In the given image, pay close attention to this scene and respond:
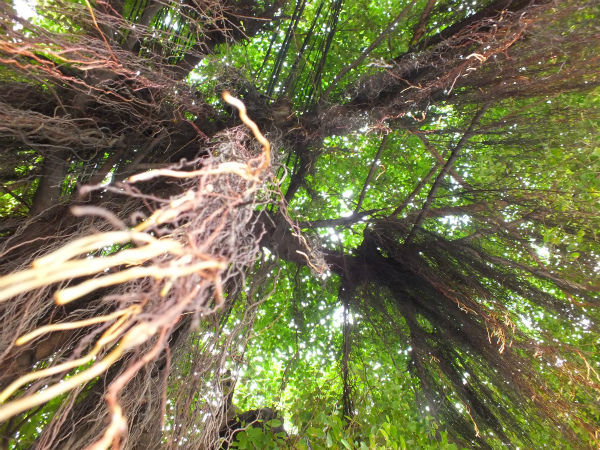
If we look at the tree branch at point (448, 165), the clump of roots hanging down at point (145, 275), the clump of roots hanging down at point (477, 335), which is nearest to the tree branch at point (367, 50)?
the tree branch at point (448, 165)

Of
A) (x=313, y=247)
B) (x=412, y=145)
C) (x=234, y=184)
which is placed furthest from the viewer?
(x=412, y=145)

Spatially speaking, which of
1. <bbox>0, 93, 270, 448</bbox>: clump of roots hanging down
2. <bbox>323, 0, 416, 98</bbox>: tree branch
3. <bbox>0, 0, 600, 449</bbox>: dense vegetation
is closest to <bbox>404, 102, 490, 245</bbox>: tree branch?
<bbox>0, 0, 600, 449</bbox>: dense vegetation

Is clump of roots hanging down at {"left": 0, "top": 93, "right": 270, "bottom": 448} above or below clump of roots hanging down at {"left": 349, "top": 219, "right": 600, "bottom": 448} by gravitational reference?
above

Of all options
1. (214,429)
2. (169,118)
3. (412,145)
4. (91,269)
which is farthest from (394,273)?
(91,269)

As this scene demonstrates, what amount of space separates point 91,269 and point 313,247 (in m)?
1.35

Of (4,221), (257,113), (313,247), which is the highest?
(257,113)

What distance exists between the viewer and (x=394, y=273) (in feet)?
8.75

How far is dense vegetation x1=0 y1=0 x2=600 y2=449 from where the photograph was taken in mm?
1447

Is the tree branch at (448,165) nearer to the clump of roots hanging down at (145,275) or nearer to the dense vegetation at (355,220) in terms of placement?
the dense vegetation at (355,220)

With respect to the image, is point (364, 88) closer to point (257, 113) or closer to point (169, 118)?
point (257, 113)

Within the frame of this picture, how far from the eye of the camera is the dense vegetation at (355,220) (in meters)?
1.45

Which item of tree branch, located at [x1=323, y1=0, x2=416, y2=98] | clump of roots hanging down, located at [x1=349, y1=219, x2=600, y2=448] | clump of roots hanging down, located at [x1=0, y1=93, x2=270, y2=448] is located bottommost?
clump of roots hanging down, located at [x1=349, y1=219, x2=600, y2=448]

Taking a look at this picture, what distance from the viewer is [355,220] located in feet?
9.18

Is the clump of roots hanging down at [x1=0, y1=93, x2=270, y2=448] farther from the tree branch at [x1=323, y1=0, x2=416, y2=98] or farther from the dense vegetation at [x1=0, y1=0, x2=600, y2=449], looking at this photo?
the tree branch at [x1=323, y1=0, x2=416, y2=98]
